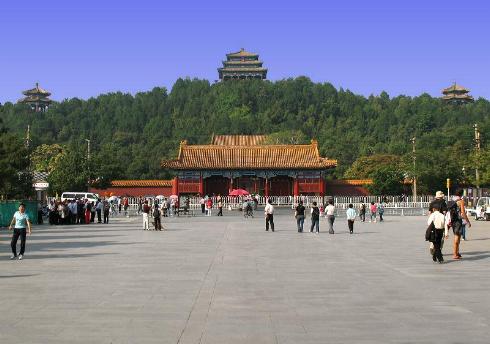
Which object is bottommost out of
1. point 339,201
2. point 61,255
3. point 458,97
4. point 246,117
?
point 61,255

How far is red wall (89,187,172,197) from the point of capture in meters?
69.4

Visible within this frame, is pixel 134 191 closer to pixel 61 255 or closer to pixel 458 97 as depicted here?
pixel 61 255

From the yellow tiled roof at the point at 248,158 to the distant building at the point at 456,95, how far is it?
277 ft

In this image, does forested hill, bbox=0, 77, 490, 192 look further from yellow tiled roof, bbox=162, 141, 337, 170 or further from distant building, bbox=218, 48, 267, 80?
yellow tiled roof, bbox=162, 141, 337, 170

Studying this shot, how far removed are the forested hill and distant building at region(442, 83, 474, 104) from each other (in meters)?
4.96

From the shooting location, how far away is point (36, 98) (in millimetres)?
156250

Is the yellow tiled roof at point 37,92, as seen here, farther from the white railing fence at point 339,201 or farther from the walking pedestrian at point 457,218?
the walking pedestrian at point 457,218

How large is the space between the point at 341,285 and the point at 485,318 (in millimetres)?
3401

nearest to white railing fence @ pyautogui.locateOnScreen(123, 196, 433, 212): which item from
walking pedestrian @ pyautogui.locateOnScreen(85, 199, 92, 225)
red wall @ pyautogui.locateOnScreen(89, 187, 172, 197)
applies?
red wall @ pyautogui.locateOnScreen(89, 187, 172, 197)

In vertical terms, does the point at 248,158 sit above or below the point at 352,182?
above

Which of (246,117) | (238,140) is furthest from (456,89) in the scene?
(238,140)

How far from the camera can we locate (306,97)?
145000mm

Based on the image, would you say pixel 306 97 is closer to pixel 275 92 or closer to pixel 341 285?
pixel 275 92

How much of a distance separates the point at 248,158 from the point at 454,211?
5350cm
